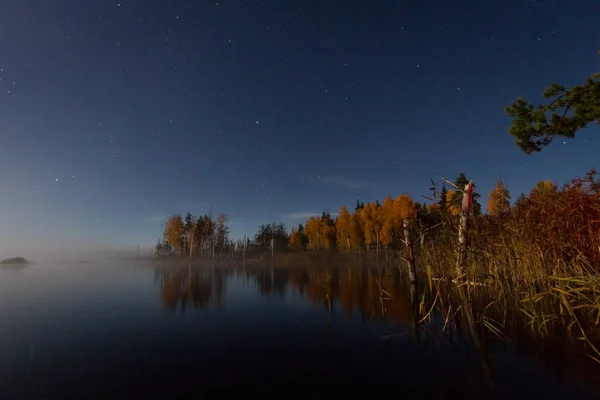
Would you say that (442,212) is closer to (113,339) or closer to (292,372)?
(292,372)

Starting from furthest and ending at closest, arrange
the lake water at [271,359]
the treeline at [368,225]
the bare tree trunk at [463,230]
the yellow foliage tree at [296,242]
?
the yellow foliage tree at [296,242], the treeline at [368,225], the bare tree trunk at [463,230], the lake water at [271,359]

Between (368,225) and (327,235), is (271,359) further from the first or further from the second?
(327,235)

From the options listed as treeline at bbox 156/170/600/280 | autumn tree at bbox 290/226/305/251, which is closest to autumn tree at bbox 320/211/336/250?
autumn tree at bbox 290/226/305/251

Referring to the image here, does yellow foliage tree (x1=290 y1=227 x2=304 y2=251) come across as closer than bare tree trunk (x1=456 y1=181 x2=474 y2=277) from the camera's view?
No

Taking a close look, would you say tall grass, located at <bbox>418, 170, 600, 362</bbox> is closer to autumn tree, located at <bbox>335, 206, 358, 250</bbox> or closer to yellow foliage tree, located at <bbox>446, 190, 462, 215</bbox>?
yellow foliage tree, located at <bbox>446, 190, 462, 215</bbox>

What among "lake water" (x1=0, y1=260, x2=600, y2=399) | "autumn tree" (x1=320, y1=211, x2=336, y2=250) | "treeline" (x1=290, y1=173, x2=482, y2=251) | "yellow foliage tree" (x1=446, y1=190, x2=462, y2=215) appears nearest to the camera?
"lake water" (x1=0, y1=260, x2=600, y2=399)

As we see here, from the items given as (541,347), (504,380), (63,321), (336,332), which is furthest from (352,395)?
→ (63,321)

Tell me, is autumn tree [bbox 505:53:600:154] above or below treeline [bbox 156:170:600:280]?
above

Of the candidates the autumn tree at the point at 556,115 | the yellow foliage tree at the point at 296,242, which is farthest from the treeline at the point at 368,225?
the autumn tree at the point at 556,115

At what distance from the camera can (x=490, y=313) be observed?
1108 cm

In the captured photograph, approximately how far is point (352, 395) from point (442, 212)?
20.1ft

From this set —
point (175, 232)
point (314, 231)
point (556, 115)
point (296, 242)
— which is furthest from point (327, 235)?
point (556, 115)

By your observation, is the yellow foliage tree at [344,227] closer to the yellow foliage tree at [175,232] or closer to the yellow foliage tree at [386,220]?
the yellow foliage tree at [386,220]

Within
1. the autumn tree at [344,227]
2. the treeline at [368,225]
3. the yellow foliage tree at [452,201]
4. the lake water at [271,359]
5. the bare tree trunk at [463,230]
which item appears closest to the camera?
the lake water at [271,359]
